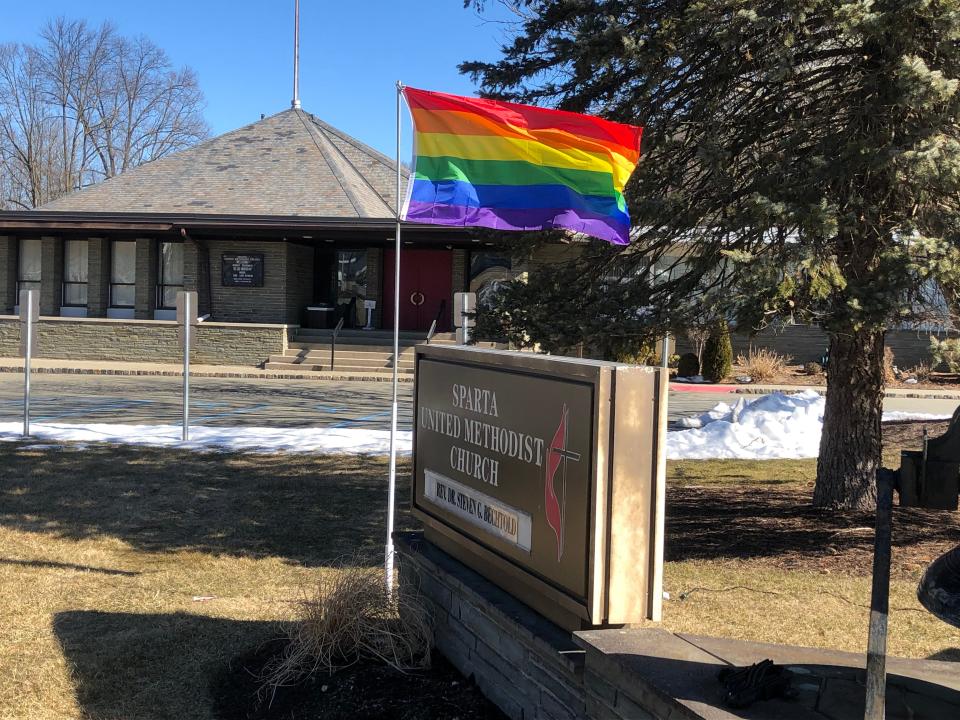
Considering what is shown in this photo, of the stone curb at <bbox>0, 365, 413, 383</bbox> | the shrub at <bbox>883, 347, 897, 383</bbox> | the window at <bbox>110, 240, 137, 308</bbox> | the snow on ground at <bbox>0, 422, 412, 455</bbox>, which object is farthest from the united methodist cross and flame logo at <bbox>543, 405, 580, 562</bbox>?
the window at <bbox>110, 240, 137, 308</bbox>

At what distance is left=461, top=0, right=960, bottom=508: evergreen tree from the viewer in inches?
244

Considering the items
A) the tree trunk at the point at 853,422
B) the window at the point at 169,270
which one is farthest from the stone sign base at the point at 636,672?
the window at the point at 169,270

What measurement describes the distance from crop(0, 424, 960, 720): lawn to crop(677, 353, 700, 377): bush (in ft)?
55.0

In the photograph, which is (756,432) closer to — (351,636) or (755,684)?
(351,636)

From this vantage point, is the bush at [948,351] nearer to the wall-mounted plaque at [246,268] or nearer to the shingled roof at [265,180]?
the shingled roof at [265,180]

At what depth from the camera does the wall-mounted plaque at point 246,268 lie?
2980 centimetres

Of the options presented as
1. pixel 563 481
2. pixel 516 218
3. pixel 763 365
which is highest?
pixel 516 218

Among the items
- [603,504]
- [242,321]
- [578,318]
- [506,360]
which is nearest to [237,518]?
[578,318]

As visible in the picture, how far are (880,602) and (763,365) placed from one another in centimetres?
Result: 2680

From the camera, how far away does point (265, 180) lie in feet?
102

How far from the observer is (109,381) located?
23.6 m

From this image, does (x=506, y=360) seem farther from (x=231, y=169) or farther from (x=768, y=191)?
(x=231, y=169)

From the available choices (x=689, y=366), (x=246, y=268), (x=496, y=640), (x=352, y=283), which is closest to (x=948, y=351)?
(x=496, y=640)

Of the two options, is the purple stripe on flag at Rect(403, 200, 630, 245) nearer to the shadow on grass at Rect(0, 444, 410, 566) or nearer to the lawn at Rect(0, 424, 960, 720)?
the lawn at Rect(0, 424, 960, 720)
